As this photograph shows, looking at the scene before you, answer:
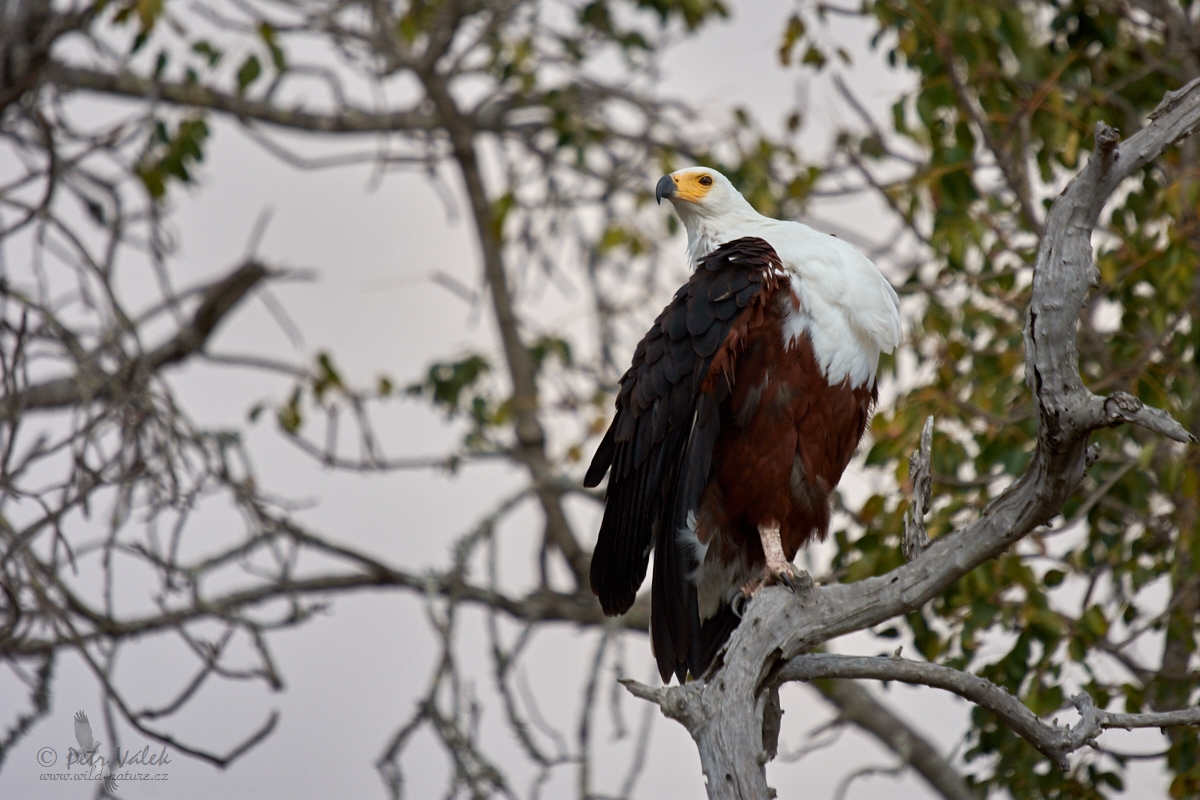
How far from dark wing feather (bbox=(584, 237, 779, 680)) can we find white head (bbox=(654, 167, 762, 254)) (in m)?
0.36

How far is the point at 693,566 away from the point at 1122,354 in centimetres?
151

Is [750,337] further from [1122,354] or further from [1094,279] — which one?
[1122,354]

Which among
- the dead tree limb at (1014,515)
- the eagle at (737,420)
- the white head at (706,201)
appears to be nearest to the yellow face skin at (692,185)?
the white head at (706,201)

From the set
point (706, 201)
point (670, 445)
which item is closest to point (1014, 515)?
point (670, 445)

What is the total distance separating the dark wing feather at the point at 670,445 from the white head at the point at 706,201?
0.36m

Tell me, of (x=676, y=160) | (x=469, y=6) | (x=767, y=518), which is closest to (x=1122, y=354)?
(x=767, y=518)

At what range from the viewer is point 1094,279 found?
7.09ft

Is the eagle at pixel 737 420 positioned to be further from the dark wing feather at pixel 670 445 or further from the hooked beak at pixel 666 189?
the hooked beak at pixel 666 189

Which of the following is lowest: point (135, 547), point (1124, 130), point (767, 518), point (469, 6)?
point (135, 547)

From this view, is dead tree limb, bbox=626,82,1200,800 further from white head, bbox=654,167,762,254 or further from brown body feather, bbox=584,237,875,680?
white head, bbox=654,167,762,254

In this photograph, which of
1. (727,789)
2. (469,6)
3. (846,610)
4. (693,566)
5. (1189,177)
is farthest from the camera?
(469,6)

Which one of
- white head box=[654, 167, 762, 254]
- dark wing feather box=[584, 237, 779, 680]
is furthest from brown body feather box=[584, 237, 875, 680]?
white head box=[654, 167, 762, 254]

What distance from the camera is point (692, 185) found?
11.6 ft

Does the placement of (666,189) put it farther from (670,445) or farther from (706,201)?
(670,445)
